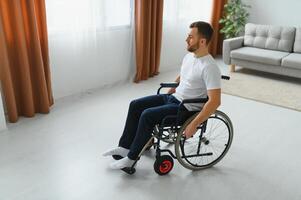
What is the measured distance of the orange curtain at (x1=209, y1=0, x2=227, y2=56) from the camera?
16.3 ft

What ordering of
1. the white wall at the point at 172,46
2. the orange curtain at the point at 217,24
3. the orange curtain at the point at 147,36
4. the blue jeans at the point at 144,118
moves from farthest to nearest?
the orange curtain at the point at 217,24 → the white wall at the point at 172,46 → the orange curtain at the point at 147,36 → the blue jeans at the point at 144,118

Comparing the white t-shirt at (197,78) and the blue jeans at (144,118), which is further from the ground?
the white t-shirt at (197,78)

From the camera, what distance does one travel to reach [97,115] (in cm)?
282

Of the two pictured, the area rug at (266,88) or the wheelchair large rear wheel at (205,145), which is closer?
the wheelchair large rear wheel at (205,145)

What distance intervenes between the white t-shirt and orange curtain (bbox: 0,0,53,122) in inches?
54.6

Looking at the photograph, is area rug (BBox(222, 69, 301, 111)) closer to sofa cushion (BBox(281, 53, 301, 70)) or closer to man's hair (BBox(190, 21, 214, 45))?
sofa cushion (BBox(281, 53, 301, 70))

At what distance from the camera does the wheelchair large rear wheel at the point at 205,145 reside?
1.88 m

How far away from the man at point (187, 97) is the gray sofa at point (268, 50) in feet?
8.06

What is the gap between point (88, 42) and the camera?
3197mm

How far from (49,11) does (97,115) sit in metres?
1.11

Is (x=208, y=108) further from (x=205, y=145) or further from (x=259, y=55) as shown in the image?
(x=259, y=55)

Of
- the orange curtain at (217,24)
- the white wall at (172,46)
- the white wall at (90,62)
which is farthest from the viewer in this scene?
the orange curtain at (217,24)

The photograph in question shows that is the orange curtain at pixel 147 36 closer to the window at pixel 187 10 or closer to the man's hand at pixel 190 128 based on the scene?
the window at pixel 187 10

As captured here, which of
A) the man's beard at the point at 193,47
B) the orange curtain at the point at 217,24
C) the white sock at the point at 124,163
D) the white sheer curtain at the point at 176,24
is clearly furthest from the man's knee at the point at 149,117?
the orange curtain at the point at 217,24
